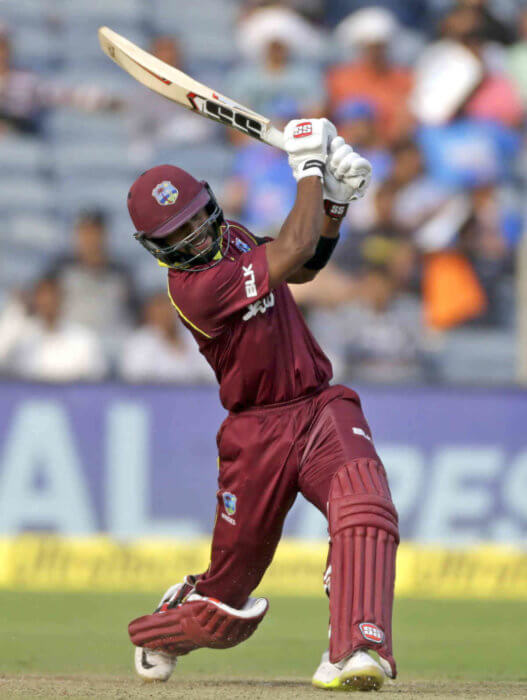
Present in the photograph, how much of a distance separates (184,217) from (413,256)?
558 centimetres

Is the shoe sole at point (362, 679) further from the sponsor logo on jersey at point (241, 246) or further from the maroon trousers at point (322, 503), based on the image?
the sponsor logo on jersey at point (241, 246)

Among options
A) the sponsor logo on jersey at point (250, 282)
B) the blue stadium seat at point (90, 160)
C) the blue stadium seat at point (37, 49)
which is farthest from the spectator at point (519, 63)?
the sponsor logo on jersey at point (250, 282)

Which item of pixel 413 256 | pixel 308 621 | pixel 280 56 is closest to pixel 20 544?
pixel 308 621

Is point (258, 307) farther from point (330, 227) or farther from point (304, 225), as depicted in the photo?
point (330, 227)

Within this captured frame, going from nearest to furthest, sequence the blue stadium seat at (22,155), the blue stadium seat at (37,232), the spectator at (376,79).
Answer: the blue stadium seat at (37,232), the spectator at (376,79), the blue stadium seat at (22,155)

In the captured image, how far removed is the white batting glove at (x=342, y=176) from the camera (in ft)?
14.4

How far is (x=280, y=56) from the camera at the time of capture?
10.5 meters

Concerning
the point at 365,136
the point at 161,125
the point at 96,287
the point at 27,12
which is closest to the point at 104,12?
the point at 27,12

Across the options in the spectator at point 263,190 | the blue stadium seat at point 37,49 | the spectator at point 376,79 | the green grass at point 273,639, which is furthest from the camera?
the blue stadium seat at point 37,49

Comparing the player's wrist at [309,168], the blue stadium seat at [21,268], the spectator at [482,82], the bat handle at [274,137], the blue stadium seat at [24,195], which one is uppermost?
the spectator at [482,82]

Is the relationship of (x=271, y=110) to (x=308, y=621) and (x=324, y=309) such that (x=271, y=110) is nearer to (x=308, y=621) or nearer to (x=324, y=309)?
(x=324, y=309)

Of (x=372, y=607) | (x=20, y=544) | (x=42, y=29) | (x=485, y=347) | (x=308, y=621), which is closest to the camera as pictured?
(x=372, y=607)

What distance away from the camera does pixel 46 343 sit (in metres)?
9.15

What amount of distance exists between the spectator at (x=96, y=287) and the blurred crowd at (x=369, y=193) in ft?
0.04
